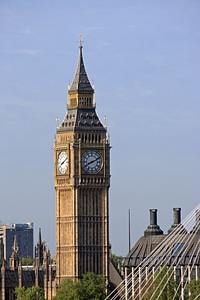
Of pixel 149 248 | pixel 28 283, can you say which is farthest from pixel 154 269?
pixel 28 283

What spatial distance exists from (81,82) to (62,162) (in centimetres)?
747

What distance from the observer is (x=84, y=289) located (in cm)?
14538

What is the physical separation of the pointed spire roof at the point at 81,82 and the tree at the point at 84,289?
52.9 feet

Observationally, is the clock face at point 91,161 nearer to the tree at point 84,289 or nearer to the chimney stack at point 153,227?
the tree at point 84,289

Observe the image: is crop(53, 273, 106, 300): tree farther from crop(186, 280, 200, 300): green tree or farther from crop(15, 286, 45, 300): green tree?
crop(186, 280, 200, 300): green tree

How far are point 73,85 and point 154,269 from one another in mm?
18905

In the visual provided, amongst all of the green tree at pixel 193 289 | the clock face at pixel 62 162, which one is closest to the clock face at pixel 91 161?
the clock face at pixel 62 162

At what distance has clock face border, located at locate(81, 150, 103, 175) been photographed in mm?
152000

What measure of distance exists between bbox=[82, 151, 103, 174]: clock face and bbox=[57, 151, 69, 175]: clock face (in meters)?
1.56

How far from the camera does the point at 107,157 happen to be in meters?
153

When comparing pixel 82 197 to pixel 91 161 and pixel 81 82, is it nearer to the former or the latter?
pixel 91 161

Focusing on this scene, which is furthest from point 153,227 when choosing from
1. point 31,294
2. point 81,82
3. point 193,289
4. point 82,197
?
point 193,289

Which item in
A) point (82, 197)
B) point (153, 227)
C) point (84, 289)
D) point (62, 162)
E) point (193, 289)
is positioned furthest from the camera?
point (153, 227)

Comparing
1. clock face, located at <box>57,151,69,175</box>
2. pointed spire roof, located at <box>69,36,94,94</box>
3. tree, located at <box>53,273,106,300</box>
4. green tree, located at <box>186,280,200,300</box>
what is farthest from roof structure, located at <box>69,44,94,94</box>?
green tree, located at <box>186,280,200,300</box>
